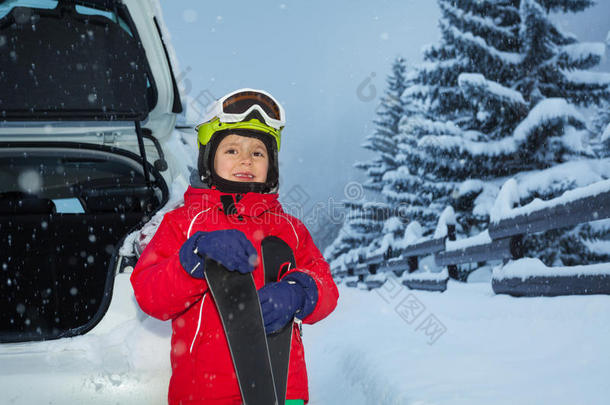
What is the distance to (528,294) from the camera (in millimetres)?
4332

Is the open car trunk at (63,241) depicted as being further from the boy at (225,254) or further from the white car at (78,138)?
the boy at (225,254)

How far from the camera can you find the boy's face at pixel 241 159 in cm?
230

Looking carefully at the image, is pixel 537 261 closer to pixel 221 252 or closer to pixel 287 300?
pixel 287 300

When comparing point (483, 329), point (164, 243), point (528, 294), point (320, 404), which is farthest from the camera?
point (528, 294)

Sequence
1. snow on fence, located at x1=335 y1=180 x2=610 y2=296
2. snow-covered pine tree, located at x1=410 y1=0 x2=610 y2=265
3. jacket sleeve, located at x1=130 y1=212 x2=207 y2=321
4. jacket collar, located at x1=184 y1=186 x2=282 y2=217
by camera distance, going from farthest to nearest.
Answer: snow-covered pine tree, located at x1=410 y1=0 x2=610 y2=265
snow on fence, located at x1=335 y1=180 x2=610 y2=296
jacket collar, located at x1=184 y1=186 x2=282 y2=217
jacket sleeve, located at x1=130 y1=212 x2=207 y2=321

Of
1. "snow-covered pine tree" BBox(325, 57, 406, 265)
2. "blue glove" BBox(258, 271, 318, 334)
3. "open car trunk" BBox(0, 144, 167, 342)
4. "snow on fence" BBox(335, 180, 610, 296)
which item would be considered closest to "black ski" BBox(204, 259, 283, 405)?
"blue glove" BBox(258, 271, 318, 334)

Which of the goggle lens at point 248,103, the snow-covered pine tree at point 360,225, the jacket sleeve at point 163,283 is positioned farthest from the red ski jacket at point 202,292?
the snow-covered pine tree at point 360,225

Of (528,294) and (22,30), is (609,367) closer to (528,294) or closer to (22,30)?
(528,294)

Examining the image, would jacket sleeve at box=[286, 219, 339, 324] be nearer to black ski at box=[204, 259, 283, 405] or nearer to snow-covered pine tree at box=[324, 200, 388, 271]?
black ski at box=[204, 259, 283, 405]

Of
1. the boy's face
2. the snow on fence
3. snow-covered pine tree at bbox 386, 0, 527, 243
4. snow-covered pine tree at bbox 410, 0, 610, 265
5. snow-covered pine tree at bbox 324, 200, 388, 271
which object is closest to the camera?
the boy's face

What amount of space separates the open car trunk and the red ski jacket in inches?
41.1

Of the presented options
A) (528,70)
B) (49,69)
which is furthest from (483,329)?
(528,70)

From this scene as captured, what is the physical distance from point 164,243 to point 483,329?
2885mm

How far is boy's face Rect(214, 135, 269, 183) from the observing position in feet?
7.54
